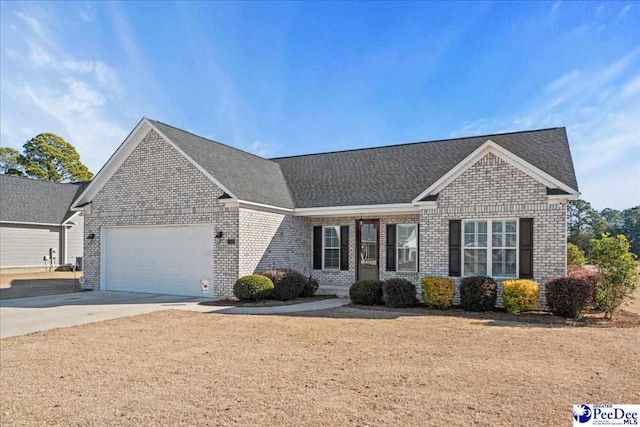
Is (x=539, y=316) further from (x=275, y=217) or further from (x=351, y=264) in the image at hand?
(x=275, y=217)

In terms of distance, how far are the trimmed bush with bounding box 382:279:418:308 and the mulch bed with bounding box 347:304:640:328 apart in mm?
222

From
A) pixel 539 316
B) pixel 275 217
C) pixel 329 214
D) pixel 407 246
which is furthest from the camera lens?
pixel 329 214

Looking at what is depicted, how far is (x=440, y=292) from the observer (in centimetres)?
1263

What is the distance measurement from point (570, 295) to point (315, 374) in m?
7.84

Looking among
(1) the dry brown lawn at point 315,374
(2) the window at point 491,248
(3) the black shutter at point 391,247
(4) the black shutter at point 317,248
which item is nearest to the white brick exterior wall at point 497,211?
(2) the window at point 491,248

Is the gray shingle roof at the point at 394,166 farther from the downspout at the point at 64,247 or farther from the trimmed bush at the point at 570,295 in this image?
the downspout at the point at 64,247

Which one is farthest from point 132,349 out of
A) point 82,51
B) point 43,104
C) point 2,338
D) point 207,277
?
point 43,104

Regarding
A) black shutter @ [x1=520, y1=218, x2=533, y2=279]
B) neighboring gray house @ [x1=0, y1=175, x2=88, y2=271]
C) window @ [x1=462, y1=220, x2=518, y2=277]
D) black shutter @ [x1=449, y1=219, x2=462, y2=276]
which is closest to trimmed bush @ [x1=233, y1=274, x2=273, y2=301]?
black shutter @ [x1=449, y1=219, x2=462, y2=276]

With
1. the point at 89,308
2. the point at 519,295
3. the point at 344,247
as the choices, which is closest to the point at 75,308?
the point at 89,308

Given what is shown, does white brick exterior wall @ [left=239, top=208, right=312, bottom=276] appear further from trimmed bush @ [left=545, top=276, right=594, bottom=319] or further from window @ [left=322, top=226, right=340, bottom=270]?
trimmed bush @ [left=545, top=276, right=594, bottom=319]


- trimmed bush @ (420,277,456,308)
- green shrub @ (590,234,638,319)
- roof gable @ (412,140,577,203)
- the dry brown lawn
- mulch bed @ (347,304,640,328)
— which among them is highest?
roof gable @ (412,140,577,203)

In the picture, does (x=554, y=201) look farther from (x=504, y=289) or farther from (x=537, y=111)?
(x=537, y=111)

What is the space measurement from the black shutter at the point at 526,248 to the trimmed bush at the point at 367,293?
160 inches

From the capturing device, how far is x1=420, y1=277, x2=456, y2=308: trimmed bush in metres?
12.6
